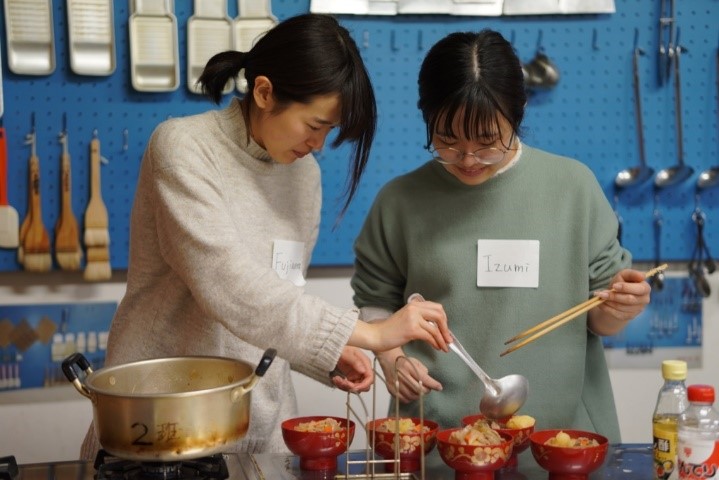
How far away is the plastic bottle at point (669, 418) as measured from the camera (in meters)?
1.44

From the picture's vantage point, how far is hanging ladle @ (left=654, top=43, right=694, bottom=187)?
3.07 metres

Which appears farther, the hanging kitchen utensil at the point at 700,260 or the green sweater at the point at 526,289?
the hanging kitchen utensil at the point at 700,260

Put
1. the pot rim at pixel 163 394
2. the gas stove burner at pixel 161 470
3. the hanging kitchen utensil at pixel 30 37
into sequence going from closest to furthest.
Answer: the pot rim at pixel 163 394, the gas stove burner at pixel 161 470, the hanging kitchen utensil at pixel 30 37

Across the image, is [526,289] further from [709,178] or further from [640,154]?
[709,178]

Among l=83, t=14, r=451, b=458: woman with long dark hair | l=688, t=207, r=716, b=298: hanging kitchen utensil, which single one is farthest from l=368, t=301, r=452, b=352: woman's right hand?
l=688, t=207, r=716, b=298: hanging kitchen utensil

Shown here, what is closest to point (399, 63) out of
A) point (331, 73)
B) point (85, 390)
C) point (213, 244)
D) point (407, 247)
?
point (407, 247)

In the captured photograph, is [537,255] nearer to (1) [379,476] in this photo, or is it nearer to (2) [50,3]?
(1) [379,476]

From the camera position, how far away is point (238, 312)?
60.2 inches

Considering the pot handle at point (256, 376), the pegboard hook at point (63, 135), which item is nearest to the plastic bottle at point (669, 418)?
the pot handle at point (256, 376)

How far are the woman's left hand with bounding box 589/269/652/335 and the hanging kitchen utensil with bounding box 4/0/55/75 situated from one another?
1.87m

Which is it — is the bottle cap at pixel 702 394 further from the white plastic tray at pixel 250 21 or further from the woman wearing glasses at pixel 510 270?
the white plastic tray at pixel 250 21

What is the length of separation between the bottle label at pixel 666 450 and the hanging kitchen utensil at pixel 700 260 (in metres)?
1.77

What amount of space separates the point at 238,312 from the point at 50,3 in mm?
1684

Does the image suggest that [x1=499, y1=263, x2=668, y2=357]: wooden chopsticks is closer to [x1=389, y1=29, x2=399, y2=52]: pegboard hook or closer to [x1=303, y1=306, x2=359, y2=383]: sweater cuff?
[x1=303, y1=306, x2=359, y2=383]: sweater cuff
